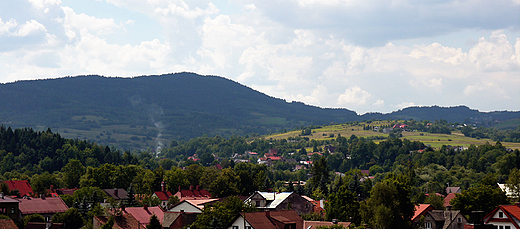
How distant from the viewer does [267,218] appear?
Result: 76.1 metres

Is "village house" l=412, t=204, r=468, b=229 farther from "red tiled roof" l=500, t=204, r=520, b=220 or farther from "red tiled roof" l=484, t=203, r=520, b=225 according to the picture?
"red tiled roof" l=500, t=204, r=520, b=220

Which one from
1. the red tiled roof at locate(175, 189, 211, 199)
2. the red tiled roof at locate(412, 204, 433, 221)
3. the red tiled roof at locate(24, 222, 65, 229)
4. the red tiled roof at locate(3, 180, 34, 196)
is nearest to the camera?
the red tiled roof at locate(24, 222, 65, 229)

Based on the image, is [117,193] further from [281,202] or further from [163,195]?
[281,202]

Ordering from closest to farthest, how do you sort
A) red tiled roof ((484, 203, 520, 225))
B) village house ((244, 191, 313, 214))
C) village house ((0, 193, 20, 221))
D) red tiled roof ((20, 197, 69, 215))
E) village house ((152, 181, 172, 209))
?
red tiled roof ((484, 203, 520, 225)) < village house ((0, 193, 20, 221)) < red tiled roof ((20, 197, 69, 215)) < village house ((244, 191, 313, 214)) < village house ((152, 181, 172, 209))

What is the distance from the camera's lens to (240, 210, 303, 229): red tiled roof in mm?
72875

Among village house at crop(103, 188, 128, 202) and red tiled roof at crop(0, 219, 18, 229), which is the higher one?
red tiled roof at crop(0, 219, 18, 229)

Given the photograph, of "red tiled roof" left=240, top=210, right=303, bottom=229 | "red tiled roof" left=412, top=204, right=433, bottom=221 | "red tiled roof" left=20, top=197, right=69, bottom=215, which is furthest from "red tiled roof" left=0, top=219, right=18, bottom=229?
"red tiled roof" left=412, top=204, right=433, bottom=221

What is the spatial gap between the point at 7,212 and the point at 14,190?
40.5m

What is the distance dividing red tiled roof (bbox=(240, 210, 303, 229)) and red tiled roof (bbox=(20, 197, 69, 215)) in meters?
41.5

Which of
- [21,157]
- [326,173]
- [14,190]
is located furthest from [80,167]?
[326,173]

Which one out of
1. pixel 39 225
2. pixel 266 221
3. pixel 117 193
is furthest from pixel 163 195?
pixel 266 221

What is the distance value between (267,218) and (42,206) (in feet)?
151

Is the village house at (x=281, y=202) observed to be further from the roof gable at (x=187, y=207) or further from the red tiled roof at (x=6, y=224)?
the red tiled roof at (x=6, y=224)

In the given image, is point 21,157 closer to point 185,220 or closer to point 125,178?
point 125,178
